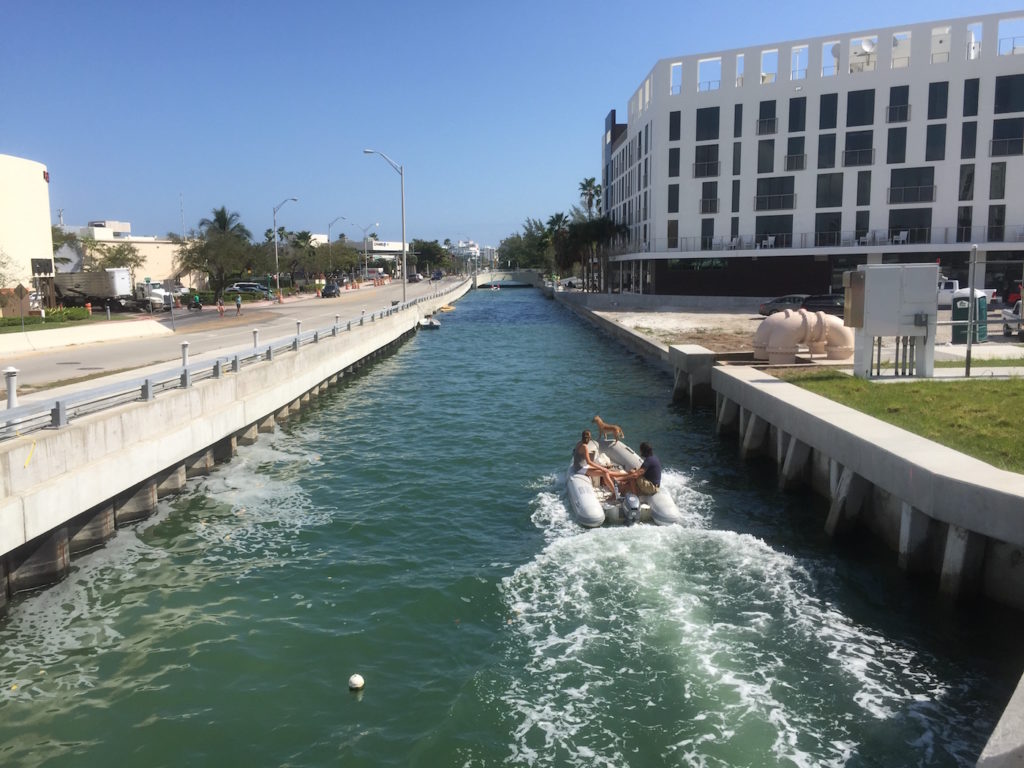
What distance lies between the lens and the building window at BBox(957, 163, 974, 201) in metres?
61.9

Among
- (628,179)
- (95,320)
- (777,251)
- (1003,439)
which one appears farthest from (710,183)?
(1003,439)

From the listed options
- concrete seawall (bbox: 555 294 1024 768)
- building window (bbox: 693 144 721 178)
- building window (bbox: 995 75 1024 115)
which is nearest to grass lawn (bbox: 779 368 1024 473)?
concrete seawall (bbox: 555 294 1024 768)

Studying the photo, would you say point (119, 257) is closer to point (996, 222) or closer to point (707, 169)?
point (707, 169)

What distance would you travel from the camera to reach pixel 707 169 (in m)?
68.8

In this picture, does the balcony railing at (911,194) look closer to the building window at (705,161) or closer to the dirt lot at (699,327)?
the building window at (705,161)

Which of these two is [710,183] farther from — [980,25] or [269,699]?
[269,699]

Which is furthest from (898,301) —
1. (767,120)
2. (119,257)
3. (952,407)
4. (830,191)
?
(119,257)

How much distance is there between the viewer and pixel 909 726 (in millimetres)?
8805

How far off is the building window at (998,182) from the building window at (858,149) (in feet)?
28.5

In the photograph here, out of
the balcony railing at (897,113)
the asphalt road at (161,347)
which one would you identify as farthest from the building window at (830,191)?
the asphalt road at (161,347)

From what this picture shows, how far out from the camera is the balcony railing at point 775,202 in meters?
66.6

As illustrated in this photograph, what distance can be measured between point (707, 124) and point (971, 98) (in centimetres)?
1967

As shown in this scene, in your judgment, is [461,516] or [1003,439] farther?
[461,516]

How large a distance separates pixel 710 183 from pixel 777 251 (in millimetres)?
8611
